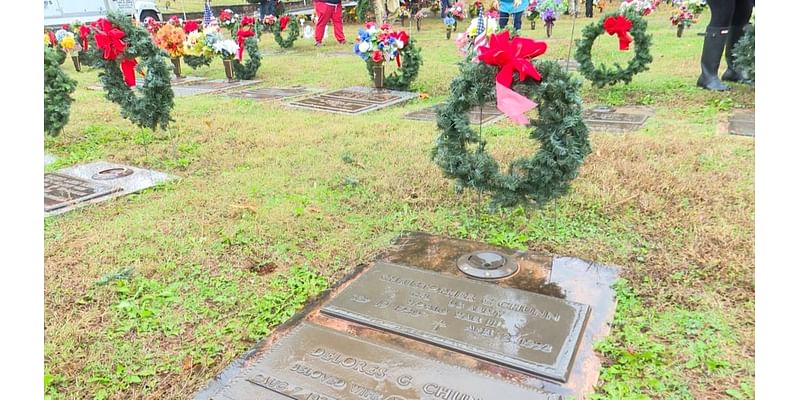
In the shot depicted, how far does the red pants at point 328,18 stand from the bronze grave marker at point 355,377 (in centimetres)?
1321

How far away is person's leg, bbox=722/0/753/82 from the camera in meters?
6.09

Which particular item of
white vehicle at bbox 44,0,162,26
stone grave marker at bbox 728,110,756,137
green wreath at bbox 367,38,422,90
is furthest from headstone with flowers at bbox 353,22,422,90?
white vehicle at bbox 44,0,162,26

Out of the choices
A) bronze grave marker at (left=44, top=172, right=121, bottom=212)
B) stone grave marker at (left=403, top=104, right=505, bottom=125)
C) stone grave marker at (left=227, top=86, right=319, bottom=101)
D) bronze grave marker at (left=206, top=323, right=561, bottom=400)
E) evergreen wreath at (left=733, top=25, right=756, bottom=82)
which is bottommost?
bronze grave marker at (left=206, top=323, right=561, bottom=400)

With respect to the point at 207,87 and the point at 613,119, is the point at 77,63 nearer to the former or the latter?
the point at 207,87

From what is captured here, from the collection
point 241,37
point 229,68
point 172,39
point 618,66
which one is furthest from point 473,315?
point 172,39

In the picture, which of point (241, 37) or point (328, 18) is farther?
point (328, 18)

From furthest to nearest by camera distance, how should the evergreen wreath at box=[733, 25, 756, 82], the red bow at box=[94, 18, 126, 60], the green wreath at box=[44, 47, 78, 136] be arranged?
the evergreen wreath at box=[733, 25, 756, 82]
the green wreath at box=[44, 47, 78, 136]
the red bow at box=[94, 18, 126, 60]

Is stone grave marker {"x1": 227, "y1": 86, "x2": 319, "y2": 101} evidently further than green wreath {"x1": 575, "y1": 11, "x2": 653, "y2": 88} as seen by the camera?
Yes

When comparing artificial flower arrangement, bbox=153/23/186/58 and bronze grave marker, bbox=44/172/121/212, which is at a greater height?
artificial flower arrangement, bbox=153/23/186/58

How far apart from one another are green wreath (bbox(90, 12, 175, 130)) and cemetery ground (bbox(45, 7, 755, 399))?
14.3 inches

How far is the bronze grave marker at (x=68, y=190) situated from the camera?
12.4 feet

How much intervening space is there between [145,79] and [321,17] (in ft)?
34.0

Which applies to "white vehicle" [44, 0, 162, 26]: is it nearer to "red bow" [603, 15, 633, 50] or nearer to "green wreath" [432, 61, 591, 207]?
"red bow" [603, 15, 633, 50]

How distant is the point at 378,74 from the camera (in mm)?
7539
